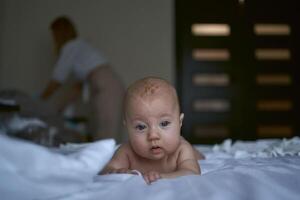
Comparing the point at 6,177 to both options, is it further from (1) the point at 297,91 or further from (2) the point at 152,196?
(1) the point at 297,91

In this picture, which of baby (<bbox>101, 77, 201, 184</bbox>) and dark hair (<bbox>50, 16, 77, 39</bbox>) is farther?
dark hair (<bbox>50, 16, 77, 39</bbox>)

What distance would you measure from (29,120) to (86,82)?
101 cm

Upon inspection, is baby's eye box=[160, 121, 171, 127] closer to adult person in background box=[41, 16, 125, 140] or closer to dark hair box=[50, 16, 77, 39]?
adult person in background box=[41, 16, 125, 140]

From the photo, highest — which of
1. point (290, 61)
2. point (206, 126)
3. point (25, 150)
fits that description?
point (25, 150)

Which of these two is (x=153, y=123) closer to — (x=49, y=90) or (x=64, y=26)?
(x=49, y=90)

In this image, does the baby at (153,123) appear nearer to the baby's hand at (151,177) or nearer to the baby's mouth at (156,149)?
the baby's mouth at (156,149)

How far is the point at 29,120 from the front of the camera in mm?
2219

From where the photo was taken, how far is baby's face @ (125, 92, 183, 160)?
88cm

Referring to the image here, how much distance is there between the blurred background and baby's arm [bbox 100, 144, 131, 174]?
10.3ft

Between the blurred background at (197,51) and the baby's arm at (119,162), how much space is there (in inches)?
124

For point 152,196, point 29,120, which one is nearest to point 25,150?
point 152,196

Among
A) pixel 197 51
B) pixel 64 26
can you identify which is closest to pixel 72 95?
pixel 64 26

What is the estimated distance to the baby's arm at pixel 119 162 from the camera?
2.88ft

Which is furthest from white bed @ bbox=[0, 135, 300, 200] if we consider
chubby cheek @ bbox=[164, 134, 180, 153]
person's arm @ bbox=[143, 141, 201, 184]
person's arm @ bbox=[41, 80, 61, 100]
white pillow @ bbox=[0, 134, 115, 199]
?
person's arm @ bbox=[41, 80, 61, 100]
